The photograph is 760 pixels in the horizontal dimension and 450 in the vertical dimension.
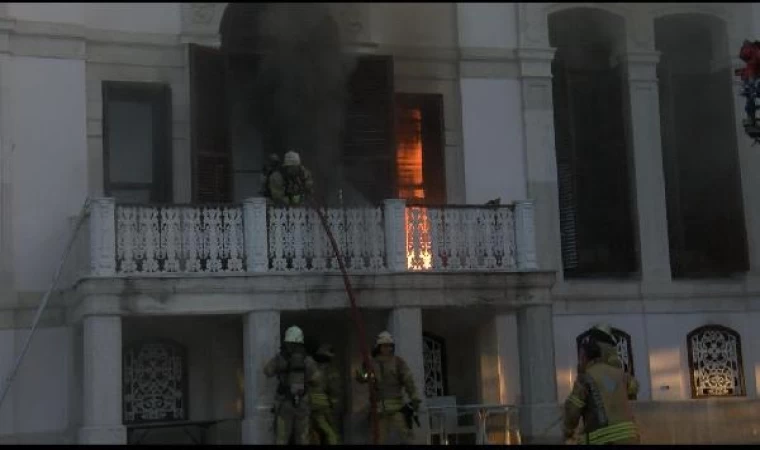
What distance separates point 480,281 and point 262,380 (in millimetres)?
3026

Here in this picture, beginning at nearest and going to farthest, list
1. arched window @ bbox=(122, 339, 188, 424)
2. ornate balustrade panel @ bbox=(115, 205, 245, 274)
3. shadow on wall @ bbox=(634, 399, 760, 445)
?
1. ornate balustrade panel @ bbox=(115, 205, 245, 274)
2. arched window @ bbox=(122, 339, 188, 424)
3. shadow on wall @ bbox=(634, 399, 760, 445)

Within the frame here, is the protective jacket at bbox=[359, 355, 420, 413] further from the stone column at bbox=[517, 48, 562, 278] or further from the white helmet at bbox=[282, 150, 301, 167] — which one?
the stone column at bbox=[517, 48, 562, 278]

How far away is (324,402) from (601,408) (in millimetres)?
5015

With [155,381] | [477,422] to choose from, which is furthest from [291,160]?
[477,422]

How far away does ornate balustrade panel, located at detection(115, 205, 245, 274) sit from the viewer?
1391 centimetres

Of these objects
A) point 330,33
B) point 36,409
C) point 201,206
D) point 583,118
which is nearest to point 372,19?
point 330,33

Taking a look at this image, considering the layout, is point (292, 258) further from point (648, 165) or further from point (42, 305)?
point (648, 165)

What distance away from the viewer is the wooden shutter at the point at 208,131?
52.2 feet

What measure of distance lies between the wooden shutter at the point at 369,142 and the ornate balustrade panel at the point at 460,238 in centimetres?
183

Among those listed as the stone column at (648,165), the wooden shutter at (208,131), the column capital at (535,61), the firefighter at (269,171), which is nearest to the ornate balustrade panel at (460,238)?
the firefighter at (269,171)

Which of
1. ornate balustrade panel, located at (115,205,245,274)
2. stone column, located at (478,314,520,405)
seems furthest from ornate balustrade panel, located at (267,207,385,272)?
stone column, located at (478,314,520,405)

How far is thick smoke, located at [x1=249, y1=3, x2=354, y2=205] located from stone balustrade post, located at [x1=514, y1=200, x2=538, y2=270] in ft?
9.08

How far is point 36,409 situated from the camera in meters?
15.0

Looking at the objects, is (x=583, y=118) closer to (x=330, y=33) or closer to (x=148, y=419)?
(x=330, y=33)
